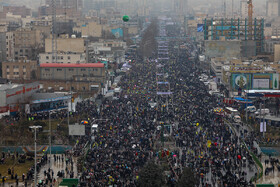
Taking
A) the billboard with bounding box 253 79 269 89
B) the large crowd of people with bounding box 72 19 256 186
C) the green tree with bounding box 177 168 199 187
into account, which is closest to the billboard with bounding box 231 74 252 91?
the billboard with bounding box 253 79 269 89

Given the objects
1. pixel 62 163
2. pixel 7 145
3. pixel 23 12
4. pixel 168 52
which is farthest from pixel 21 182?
pixel 23 12

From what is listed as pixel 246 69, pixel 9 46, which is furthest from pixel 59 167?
pixel 9 46

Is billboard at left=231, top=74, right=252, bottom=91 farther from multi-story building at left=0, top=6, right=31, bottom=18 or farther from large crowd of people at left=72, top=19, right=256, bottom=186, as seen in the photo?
multi-story building at left=0, top=6, right=31, bottom=18

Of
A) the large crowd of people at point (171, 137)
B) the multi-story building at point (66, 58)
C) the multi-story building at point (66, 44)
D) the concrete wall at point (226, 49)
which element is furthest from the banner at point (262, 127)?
the concrete wall at point (226, 49)

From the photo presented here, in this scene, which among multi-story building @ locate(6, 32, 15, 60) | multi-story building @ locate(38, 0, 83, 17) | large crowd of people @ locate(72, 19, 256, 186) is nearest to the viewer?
large crowd of people @ locate(72, 19, 256, 186)

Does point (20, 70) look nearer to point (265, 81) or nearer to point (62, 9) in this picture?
point (265, 81)

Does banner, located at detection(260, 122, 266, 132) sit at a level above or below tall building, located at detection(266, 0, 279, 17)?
below
